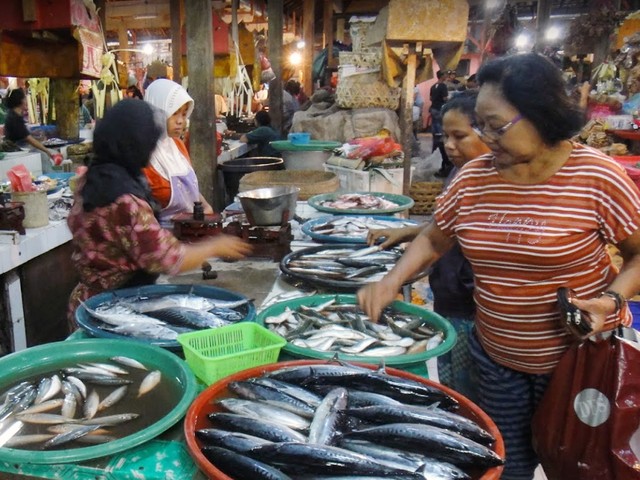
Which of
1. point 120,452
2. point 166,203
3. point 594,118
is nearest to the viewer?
point 120,452

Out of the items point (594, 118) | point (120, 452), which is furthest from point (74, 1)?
point (594, 118)

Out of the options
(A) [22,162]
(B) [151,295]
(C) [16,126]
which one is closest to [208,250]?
(B) [151,295]

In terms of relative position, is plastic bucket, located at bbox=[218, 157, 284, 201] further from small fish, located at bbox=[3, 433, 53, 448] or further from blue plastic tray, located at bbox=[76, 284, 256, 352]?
small fish, located at bbox=[3, 433, 53, 448]

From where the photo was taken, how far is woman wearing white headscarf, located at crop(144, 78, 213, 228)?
3.95 meters

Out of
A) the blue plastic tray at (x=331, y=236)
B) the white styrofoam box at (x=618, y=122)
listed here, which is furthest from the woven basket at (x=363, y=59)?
the blue plastic tray at (x=331, y=236)

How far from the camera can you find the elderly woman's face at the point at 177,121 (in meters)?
4.01

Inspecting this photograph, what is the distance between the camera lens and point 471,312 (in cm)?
314

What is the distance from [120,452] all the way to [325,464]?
616 mm

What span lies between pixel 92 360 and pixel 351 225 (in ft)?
7.48

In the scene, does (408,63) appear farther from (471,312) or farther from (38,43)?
(38,43)

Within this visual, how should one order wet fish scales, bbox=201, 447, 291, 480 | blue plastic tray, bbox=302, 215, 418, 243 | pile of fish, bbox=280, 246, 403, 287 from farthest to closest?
blue plastic tray, bbox=302, 215, 418, 243, pile of fish, bbox=280, 246, 403, 287, wet fish scales, bbox=201, 447, 291, 480

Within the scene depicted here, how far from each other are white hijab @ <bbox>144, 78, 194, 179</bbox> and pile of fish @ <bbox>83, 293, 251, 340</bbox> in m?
1.55

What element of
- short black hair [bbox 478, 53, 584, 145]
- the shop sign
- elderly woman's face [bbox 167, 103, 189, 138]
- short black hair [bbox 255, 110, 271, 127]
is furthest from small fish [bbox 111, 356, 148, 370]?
short black hair [bbox 255, 110, 271, 127]

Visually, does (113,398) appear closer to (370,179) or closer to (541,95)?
(541,95)
